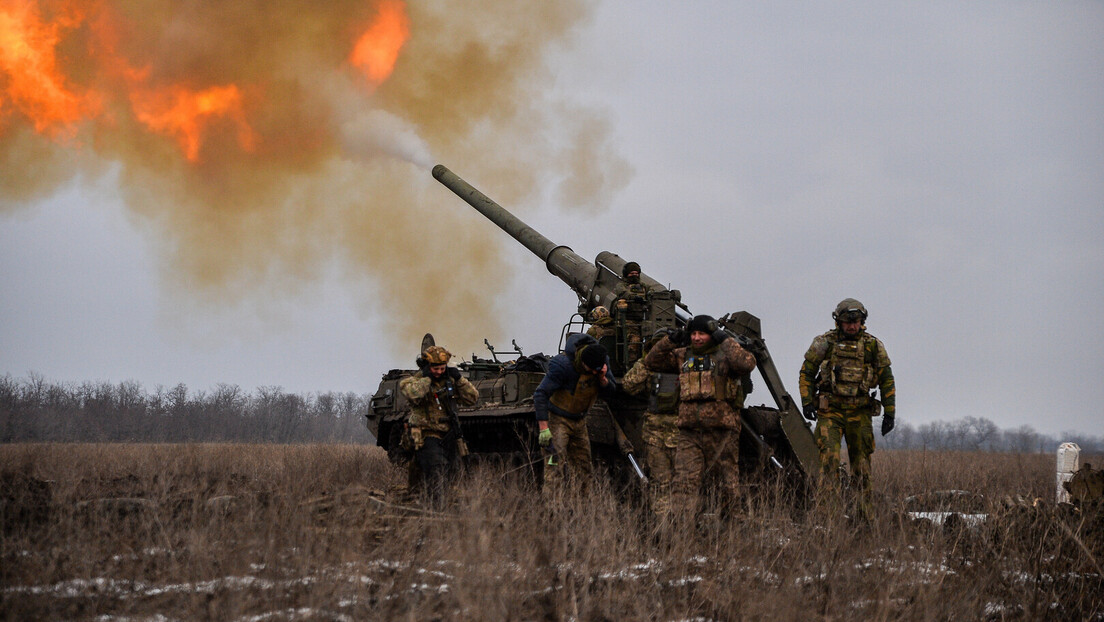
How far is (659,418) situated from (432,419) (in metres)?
2.15

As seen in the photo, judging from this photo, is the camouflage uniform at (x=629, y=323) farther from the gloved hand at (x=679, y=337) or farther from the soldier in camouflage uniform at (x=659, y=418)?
the gloved hand at (x=679, y=337)

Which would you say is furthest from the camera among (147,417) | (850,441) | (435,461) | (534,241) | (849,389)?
(147,417)

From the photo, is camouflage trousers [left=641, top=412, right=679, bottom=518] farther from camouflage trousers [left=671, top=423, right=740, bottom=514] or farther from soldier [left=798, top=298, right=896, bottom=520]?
soldier [left=798, top=298, right=896, bottom=520]

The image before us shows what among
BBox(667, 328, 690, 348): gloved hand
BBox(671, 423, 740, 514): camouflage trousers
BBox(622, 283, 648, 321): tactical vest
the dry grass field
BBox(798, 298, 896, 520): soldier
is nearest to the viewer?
the dry grass field

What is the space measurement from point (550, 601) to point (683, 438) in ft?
9.93

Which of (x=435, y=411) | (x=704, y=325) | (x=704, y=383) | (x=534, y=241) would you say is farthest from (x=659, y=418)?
(x=534, y=241)

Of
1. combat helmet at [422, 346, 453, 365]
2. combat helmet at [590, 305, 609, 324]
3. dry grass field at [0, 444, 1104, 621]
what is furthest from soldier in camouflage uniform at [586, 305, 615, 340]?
dry grass field at [0, 444, 1104, 621]

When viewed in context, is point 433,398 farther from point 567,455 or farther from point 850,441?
point 850,441

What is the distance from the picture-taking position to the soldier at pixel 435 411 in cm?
833

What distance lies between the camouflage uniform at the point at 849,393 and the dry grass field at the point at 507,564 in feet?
3.03

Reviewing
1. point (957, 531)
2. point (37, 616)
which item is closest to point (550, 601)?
point (37, 616)

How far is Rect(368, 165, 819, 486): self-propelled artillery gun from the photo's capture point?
929 centimetres

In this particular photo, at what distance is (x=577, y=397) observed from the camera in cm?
810

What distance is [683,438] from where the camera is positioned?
Answer: 747 centimetres
